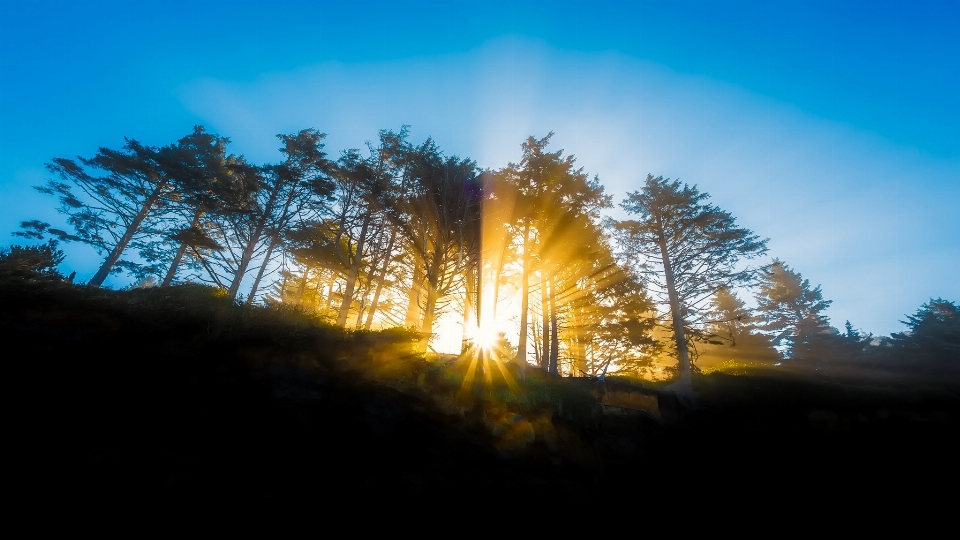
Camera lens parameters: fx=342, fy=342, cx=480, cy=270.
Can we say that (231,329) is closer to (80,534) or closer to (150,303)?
(150,303)

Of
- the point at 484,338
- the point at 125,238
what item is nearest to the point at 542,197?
the point at 484,338

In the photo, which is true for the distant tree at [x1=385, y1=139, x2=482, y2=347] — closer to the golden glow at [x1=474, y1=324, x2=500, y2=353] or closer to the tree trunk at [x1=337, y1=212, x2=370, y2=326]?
the golden glow at [x1=474, y1=324, x2=500, y2=353]

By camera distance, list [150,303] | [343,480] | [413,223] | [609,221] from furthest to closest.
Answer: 1. [609,221]
2. [413,223]
3. [150,303]
4. [343,480]

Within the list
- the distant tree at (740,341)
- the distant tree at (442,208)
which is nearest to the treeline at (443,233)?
the distant tree at (442,208)

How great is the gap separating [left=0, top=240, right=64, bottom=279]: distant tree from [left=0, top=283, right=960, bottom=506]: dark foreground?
0.61m

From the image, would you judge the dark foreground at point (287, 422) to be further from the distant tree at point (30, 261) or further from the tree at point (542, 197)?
the tree at point (542, 197)

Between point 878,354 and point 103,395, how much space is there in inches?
1619

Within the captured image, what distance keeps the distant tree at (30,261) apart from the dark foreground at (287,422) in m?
0.61

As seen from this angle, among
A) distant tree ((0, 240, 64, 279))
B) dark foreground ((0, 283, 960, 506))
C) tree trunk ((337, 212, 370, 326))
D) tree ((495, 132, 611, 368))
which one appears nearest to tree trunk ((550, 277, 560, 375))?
tree ((495, 132, 611, 368))

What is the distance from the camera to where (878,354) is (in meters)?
25.0

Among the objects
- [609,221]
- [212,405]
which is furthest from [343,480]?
[609,221]

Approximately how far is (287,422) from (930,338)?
38.1 meters

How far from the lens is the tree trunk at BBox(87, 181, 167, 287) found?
1784cm

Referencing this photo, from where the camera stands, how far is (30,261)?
31.2 ft
